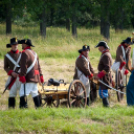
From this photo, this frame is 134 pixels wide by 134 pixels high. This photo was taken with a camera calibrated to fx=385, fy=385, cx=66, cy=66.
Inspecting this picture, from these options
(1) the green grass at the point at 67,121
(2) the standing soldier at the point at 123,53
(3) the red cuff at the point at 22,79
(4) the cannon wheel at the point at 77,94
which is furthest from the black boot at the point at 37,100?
(2) the standing soldier at the point at 123,53

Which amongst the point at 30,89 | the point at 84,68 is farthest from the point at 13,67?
the point at 84,68

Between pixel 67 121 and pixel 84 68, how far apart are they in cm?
292

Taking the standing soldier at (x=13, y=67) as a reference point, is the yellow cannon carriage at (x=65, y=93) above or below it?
below

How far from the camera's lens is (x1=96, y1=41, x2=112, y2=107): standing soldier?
957cm

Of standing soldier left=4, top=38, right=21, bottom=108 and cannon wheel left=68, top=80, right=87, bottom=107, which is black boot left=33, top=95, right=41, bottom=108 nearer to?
standing soldier left=4, top=38, right=21, bottom=108

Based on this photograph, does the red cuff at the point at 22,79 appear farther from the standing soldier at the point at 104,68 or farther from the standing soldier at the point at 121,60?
the standing soldier at the point at 121,60

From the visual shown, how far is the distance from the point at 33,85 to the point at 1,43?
10.6 meters

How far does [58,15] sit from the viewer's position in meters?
41.3

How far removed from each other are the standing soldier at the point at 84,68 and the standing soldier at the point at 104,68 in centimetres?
29

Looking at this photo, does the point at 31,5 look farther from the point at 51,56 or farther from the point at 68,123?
the point at 68,123

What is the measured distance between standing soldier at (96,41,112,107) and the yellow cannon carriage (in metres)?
0.60

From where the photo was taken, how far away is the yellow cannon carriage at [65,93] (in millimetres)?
8703

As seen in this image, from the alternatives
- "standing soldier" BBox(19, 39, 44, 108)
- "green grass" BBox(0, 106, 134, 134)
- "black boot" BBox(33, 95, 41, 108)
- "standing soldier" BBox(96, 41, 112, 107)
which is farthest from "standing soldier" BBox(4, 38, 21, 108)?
"standing soldier" BBox(96, 41, 112, 107)

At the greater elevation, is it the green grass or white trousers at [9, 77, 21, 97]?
white trousers at [9, 77, 21, 97]
